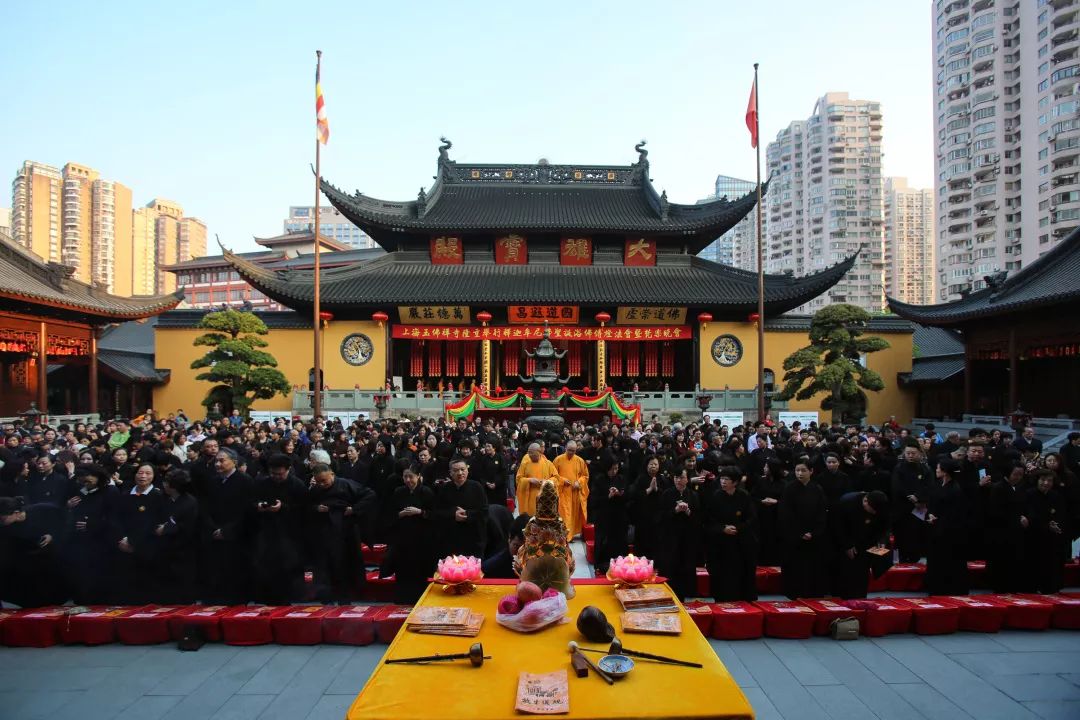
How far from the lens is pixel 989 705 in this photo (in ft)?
14.4

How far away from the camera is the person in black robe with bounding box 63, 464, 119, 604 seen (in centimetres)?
611

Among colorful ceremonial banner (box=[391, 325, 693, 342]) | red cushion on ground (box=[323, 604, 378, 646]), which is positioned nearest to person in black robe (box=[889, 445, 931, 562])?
red cushion on ground (box=[323, 604, 378, 646])

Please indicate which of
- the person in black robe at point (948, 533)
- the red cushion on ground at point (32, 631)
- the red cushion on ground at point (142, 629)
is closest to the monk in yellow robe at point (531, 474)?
the red cushion on ground at point (142, 629)

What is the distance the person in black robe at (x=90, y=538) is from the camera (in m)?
6.11

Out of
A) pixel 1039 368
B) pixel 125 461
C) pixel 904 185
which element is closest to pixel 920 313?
pixel 1039 368

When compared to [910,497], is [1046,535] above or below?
below

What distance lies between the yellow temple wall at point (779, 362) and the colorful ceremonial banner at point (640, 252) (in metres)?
4.05

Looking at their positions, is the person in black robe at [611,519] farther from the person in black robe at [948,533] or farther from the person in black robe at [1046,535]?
the person in black robe at [1046,535]

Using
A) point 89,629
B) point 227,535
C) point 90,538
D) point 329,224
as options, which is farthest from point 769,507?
point 329,224

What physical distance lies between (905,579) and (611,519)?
335cm

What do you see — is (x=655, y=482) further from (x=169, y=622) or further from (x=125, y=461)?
(x=125, y=461)

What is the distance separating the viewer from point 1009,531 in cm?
646

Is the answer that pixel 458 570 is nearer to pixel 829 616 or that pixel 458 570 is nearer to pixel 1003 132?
pixel 829 616

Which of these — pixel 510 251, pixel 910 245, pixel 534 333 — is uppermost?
pixel 910 245
